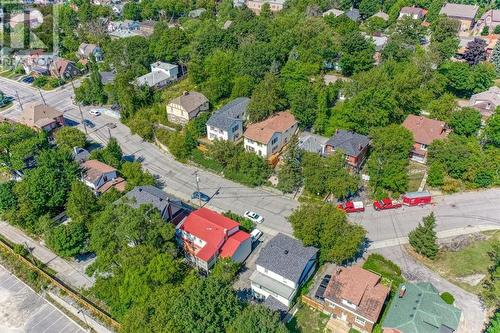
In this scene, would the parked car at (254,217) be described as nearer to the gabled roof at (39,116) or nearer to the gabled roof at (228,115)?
the gabled roof at (228,115)

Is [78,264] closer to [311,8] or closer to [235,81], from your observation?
[235,81]

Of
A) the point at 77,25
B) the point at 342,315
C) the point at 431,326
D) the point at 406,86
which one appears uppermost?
the point at 406,86

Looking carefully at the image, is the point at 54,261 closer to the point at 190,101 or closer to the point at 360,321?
the point at 190,101

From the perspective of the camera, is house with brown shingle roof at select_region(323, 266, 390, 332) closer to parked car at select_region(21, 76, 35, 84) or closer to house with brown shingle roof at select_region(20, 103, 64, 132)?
house with brown shingle roof at select_region(20, 103, 64, 132)

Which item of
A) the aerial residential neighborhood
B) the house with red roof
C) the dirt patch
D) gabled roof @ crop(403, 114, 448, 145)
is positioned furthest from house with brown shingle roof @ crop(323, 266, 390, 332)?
gabled roof @ crop(403, 114, 448, 145)

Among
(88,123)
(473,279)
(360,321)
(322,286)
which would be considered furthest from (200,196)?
(473,279)

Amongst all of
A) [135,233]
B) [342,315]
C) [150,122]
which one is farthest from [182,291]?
[150,122]

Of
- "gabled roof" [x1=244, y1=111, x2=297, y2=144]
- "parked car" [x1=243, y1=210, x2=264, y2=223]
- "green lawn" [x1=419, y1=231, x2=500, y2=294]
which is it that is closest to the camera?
"green lawn" [x1=419, y1=231, x2=500, y2=294]
